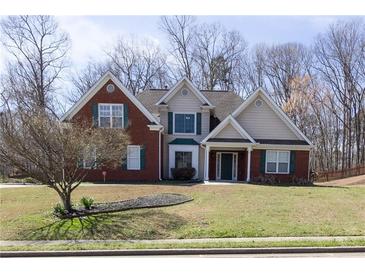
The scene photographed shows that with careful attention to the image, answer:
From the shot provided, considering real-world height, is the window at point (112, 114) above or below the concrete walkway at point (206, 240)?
above

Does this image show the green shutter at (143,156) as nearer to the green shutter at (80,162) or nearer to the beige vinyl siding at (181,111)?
the beige vinyl siding at (181,111)

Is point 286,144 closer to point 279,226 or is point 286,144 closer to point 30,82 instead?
point 279,226

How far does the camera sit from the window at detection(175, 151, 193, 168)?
2555cm

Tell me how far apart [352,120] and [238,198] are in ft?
120

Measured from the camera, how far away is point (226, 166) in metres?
25.8

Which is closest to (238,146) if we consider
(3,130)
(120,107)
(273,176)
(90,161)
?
(273,176)

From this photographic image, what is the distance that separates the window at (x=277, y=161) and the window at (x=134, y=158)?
8.82 meters

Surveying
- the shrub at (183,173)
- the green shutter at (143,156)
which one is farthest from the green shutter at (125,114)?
the shrub at (183,173)

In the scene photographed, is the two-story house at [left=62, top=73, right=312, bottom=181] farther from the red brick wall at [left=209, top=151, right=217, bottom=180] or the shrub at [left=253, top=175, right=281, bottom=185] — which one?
the shrub at [left=253, top=175, right=281, bottom=185]

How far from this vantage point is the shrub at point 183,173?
80.1ft

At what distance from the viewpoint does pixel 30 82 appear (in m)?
41.4

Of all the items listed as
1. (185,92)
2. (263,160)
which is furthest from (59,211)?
(263,160)

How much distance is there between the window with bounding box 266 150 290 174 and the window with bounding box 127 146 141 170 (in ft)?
28.9

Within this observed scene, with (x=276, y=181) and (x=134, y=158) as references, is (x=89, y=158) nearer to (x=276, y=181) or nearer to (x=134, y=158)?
(x=134, y=158)
